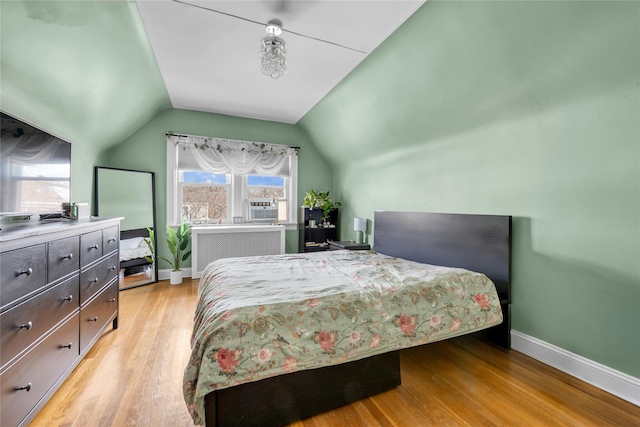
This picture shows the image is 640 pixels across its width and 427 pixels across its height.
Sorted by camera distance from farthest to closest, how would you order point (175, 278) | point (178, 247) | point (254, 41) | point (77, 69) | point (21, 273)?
point (178, 247) < point (175, 278) < point (254, 41) < point (77, 69) < point (21, 273)

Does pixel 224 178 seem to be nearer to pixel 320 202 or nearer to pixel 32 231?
pixel 320 202

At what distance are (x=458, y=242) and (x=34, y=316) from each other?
3.01 meters

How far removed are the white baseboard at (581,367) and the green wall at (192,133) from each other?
11.9 feet

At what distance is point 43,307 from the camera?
140 cm

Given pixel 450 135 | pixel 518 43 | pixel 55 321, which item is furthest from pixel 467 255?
pixel 55 321

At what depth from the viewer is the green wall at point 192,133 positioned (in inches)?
158

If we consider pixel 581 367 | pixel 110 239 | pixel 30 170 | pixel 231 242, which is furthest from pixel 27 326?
pixel 581 367

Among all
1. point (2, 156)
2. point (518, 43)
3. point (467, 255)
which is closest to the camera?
point (2, 156)

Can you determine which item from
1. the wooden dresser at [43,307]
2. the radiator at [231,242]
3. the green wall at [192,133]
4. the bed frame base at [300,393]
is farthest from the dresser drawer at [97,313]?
the green wall at [192,133]

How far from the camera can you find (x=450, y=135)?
2730 millimetres

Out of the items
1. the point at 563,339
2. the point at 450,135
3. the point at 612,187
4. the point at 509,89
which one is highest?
the point at 509,89

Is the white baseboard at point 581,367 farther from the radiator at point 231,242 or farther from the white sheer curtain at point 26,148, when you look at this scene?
the white sheer curtain at point 26,148

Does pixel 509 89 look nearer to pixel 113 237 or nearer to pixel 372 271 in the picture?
pixel 372 271

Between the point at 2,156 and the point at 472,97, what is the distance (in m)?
3.25
